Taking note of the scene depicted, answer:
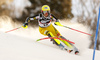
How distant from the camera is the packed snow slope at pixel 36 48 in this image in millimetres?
1216

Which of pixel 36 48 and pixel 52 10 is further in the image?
pixel 52 10

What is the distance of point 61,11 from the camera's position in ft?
17.3

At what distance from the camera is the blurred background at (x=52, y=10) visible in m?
4.76

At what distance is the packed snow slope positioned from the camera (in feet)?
3.99

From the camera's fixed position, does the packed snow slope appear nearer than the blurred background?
Yes

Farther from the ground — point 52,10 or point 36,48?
point 52,10

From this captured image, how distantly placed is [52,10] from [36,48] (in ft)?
12.1

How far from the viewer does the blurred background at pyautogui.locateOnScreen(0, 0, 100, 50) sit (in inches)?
187

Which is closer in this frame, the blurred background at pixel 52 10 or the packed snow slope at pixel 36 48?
the packed snow slope at pixel 36 48

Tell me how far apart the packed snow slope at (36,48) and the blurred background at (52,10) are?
1.59 ft

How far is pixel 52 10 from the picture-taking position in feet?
16.9

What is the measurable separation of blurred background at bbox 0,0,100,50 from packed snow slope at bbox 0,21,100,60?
0.49m

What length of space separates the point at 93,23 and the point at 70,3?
5.34ft

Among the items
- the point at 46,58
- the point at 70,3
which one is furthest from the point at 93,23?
the point at 46,58
